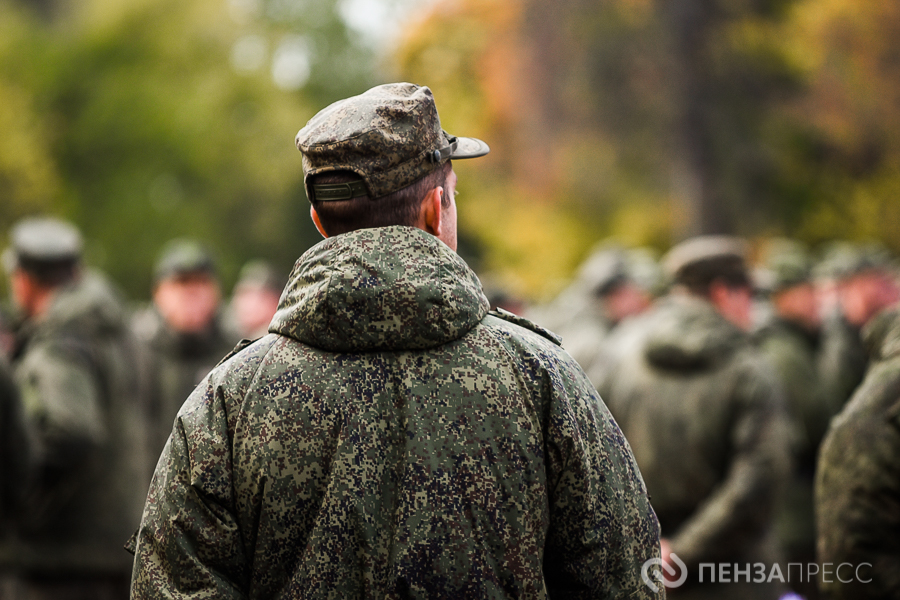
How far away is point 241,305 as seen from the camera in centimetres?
968

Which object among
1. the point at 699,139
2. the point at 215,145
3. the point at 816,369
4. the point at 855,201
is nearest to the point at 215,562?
the point at 816,369

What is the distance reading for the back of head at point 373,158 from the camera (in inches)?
90.6

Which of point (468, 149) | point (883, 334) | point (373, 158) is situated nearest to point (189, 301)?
point (883, 334)

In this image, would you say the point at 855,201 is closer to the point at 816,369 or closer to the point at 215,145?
the point at 816,369

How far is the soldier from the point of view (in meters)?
2.19

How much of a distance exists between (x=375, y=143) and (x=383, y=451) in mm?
685

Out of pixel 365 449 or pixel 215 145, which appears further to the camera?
pixel 215 145

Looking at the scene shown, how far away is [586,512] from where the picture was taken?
226 cm

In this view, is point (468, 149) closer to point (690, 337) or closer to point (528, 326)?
point (528, 326)

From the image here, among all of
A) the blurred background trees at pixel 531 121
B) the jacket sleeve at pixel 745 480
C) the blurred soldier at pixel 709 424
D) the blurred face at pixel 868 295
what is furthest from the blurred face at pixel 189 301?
the blurred background trees at pixel 531 121

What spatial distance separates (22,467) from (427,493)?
12.8ft

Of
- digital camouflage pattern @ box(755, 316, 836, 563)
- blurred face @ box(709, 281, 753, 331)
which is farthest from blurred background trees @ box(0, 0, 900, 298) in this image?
blurred face @ box(709, 281, 753, 331)

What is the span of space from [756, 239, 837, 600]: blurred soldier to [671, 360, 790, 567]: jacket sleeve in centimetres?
258

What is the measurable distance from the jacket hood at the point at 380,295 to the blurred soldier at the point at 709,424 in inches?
122
